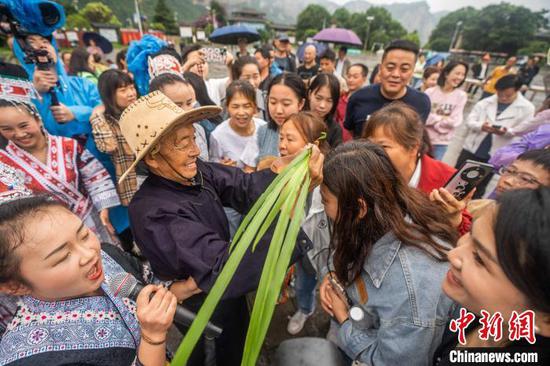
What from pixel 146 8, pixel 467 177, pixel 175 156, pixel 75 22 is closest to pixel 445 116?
pixel 467 177

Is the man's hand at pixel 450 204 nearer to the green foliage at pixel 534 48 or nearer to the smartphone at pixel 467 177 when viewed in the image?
the smartphone at pixel 467 177

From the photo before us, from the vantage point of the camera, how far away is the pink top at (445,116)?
415cm

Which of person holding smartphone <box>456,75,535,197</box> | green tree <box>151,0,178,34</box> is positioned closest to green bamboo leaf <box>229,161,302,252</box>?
person holding smartphone <box>456,75,535,197</box>

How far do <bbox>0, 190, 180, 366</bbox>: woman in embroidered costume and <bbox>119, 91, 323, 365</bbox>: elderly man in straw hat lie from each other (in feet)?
0.71

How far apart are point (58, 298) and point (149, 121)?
928 mm

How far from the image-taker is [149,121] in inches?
56.2

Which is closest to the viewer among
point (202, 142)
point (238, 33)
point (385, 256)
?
point (385, 256)

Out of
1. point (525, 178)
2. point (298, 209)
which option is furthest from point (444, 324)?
point (525, 178)

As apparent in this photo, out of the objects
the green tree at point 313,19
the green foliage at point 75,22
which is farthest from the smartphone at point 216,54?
the green tree at point 313,19

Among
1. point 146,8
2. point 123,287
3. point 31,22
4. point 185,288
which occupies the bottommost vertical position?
point 185,288

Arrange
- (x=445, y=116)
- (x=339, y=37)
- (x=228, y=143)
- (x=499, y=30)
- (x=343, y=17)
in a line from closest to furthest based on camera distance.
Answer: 1. (x=228, y=143)
2. (x=445, y=116)
3. (x=339, y=37)
4. (x=499, y=30)
5. (x=343, y=17)

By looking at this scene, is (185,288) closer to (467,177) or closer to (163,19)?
(467,177)

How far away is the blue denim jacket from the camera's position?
46.4 inches

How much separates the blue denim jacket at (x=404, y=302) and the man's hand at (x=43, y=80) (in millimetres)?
3213
